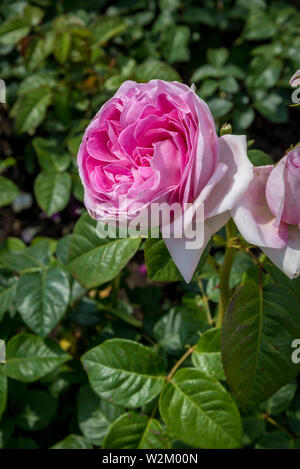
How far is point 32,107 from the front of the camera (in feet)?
4.94

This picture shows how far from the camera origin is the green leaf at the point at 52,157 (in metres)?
1.42

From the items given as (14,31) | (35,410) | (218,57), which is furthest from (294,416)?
(14,31)

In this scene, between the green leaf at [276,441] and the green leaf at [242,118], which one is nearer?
the green leaf at [276,441]

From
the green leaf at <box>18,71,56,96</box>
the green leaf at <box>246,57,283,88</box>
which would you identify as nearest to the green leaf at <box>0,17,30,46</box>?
the green leaf at <box>18,71,56,96</box>

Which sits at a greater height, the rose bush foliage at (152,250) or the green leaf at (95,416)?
the rose bush foliage at (152,250)

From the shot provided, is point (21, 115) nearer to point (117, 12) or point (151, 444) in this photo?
point (117, 12)

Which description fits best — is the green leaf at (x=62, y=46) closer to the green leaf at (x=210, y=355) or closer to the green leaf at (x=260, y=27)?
the green leaf at (x=260, y=27)

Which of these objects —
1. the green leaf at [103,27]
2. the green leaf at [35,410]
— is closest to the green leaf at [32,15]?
the green leaf at [103,27]

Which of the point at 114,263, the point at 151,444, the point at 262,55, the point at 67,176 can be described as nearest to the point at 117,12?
the point at 262,55

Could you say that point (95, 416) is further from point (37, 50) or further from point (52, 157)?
point (37, 50)

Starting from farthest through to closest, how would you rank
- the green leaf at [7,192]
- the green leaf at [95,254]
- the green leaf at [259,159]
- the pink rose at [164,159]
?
the green leaf at [7,192], the green leaf at [95,254], the green leaf at [259,159], the pink rose at [164,159]

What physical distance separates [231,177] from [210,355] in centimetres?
42

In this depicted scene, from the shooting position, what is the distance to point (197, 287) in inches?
46.3

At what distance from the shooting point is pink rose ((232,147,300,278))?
0.55 metres
